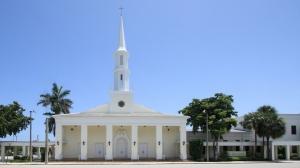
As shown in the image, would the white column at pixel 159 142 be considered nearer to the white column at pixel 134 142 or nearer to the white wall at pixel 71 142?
the white column at pixel 134 142

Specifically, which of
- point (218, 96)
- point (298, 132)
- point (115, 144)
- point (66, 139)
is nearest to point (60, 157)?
point (66, 139)

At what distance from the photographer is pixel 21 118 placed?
61.3m

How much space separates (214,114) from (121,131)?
1267cm

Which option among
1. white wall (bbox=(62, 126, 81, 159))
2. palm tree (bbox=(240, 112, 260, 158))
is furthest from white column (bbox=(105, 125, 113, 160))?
palm tree (bbox=(240, 112, 260, 158))

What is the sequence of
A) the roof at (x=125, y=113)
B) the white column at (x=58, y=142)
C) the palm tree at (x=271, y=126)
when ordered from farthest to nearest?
the roof at (x=125, y=113)
the palm tree at (x=271, y=126)
the white column at (x=58, y=142)

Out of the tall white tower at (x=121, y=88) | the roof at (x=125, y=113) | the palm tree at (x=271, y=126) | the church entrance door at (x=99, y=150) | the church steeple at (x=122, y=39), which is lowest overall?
the church entrance door at (x=99, y=150)

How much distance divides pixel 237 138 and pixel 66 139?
25183 millimetres

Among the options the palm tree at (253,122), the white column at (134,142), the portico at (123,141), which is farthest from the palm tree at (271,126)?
the white column at (134,142)

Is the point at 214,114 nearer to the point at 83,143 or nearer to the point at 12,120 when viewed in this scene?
the point at 83,143

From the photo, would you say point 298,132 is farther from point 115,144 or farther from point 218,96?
point 115,144

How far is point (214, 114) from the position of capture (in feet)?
195

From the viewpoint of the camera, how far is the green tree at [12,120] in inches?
2318

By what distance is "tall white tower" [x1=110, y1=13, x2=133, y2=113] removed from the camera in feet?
197

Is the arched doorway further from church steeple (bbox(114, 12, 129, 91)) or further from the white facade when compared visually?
the white facade
